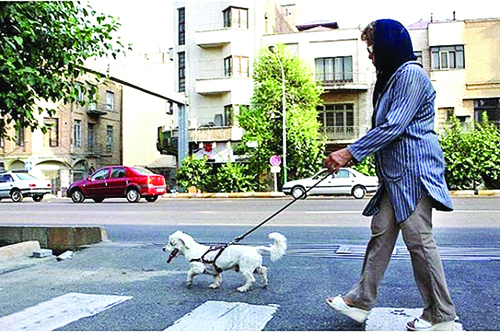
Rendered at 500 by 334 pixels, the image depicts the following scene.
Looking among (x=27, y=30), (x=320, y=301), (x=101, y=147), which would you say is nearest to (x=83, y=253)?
(x=27, y=30)

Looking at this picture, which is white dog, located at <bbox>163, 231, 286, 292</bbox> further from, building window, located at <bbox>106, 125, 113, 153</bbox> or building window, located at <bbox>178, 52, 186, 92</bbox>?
building window, located at <bbox>106, 125, 113, 153</bbox>

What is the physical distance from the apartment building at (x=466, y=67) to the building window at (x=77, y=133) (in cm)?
2845

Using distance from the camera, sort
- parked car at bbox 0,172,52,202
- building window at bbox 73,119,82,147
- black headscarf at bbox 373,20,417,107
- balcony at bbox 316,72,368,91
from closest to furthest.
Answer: black headscarf at bbox 373,20,417,107, parked car at bbox 0,172,52,202, balcony at bbox 316,72,368,91, building window at bbox 73,119,82,147

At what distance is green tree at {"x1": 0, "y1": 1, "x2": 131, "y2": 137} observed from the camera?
23.6 feet

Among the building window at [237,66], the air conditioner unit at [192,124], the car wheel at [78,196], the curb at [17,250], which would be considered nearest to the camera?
the curb at [17,250]

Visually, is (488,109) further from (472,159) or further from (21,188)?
(21,188)

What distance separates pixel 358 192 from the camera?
82.1ft

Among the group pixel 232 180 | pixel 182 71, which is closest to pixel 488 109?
pixel 232 180

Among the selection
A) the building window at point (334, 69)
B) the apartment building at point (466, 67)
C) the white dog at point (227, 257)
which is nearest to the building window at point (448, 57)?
the apartment building at point (466, 67)

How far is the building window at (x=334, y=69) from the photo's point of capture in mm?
37219

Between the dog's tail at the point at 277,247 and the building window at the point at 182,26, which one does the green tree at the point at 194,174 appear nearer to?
the building window at the point at 182,26

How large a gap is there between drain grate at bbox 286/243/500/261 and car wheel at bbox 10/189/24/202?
81.6ft

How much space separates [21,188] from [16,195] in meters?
0.53

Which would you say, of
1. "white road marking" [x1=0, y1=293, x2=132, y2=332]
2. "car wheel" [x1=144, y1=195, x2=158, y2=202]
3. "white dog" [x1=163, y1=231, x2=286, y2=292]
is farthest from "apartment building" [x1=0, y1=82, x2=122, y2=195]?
"white road marking" [x1=0, y1=293, x2=132, y2=332]
